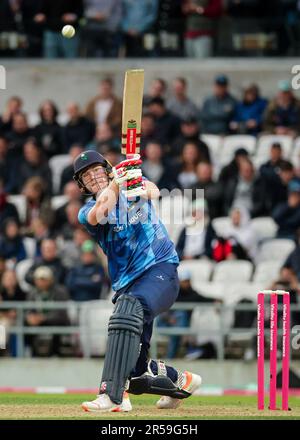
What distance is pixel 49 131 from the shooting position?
20.8 meters

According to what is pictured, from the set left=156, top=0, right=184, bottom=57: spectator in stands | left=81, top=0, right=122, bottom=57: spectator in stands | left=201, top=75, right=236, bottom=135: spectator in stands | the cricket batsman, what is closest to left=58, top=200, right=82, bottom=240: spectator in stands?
left=201, top=75, right=236, bottom=135: spectator in stands

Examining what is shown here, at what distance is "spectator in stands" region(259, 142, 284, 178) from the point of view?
62.4 ft

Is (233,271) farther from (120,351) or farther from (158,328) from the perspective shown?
(120,351)

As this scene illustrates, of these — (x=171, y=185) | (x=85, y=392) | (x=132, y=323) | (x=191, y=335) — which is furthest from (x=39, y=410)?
(x=171, y=185)

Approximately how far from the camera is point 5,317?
57.8 feet

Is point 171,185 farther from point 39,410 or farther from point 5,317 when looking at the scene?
point 39,410

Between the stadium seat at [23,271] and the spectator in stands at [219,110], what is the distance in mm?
3898

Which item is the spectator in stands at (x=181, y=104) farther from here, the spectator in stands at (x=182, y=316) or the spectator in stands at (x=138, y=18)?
the spectator in stands at (x=182, y=316)

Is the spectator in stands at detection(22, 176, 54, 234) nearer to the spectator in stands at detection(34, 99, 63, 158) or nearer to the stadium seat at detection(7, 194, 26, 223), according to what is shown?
the stadium seat at detection(7, 194, 26, 223)

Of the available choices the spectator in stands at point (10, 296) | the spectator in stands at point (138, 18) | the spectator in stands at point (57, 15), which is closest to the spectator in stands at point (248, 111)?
the spectator in stands at point (138, 18)

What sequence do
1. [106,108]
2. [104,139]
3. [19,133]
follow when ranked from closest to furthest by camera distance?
[104,139], [19,133], [106,108]

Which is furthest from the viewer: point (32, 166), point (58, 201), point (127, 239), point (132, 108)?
point (32, 166)

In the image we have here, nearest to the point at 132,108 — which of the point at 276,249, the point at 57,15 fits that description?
the point at 276,249

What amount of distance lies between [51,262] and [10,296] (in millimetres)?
718
